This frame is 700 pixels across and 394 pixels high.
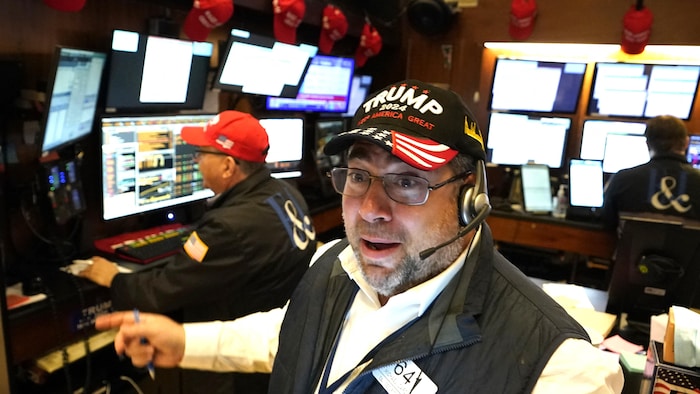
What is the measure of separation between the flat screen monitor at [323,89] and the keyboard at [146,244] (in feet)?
4.53

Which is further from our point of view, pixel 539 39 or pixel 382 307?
pixel 539 39

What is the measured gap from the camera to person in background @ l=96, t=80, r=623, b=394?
2.87 ft

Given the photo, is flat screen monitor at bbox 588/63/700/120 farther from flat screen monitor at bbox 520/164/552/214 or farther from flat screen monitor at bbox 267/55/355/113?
flat screen monitor at bbox 267/55/355/113

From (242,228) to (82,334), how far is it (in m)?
0.76

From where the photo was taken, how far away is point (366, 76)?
487 cm

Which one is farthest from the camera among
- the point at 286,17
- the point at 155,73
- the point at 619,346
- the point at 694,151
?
the point at 694,151

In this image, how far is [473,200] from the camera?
1007 millimetres

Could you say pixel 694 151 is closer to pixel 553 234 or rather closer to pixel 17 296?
pixel 553 234

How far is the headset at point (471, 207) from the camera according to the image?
98 centimetres

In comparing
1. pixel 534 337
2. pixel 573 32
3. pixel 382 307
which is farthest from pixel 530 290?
pixel 573 32

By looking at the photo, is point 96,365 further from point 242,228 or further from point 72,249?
point 242,228

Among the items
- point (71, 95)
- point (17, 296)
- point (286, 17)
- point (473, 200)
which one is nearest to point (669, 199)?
point (286, 17)

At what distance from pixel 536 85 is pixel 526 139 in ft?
1.59

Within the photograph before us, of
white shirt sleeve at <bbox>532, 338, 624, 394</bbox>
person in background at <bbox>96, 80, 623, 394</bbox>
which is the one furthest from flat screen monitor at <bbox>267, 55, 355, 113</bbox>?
white shirt sleeve at <bbox>532, 338, 624, 394</bbox>
